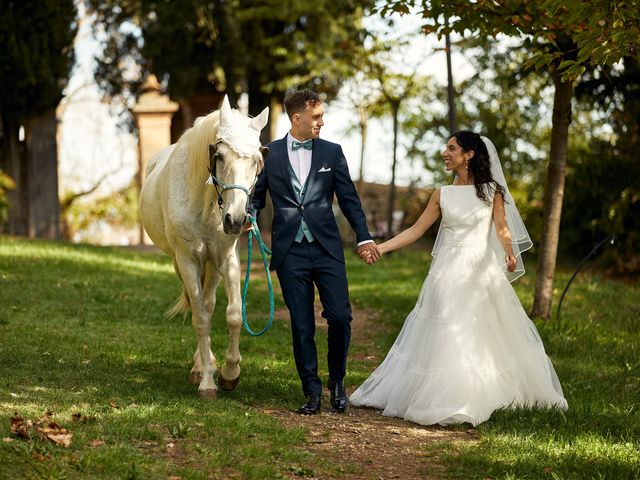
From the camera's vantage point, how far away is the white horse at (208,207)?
6367 millimetres

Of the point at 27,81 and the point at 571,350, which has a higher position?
the point at 27,81

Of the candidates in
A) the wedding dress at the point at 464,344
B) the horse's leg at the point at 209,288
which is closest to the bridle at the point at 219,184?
the horse's leg at the point at 209,288

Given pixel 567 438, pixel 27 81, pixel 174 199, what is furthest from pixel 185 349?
pixel 27 81

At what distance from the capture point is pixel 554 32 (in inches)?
390

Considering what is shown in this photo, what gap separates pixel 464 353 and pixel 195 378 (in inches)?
86.2

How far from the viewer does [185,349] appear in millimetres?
9125

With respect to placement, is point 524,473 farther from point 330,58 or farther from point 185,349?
point 330,58

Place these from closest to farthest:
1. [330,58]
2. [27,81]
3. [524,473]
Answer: [524,473] → [27,81] → [330,58]

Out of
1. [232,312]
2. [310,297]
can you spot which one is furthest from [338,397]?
[232,312]

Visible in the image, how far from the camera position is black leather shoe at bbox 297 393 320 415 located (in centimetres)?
671

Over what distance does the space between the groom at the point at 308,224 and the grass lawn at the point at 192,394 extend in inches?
26.4

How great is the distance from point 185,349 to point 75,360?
1291 millimetres

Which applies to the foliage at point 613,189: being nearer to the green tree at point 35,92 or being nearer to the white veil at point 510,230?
the white veil at point 510,230

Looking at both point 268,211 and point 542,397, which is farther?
point 268,211
